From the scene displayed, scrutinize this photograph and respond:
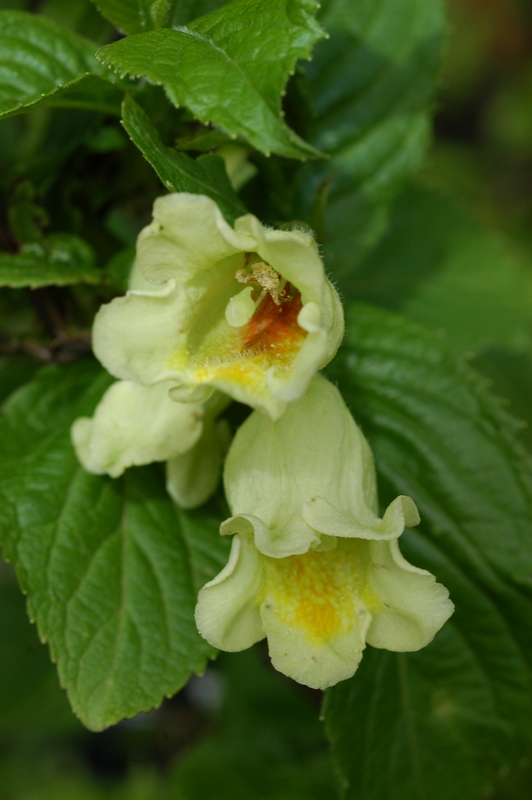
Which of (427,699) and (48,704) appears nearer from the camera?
(427,699)

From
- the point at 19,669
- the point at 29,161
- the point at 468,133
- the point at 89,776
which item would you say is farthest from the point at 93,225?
the point at 468,133

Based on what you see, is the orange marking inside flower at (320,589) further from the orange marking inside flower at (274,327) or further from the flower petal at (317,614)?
the orange marking inside flower at (274,327)

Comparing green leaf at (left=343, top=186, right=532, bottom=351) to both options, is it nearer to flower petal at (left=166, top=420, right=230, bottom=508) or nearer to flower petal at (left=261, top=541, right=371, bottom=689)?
flower petal at (left=166, top=420, right=230, bottom=508)

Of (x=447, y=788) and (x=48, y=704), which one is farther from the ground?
(x=447, y=788)

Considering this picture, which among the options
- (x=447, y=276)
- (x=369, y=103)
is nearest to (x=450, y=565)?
(x=369, y=103)

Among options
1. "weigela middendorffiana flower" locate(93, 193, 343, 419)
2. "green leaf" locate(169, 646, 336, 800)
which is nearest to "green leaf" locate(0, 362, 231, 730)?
"weigela middendorffiana flower" locate(93, 193, 343, 419)

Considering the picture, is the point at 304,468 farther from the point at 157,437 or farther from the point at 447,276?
the point at 447,276

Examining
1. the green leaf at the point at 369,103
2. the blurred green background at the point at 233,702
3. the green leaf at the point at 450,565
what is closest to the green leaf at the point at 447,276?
the blurred green background at the point at 233,702

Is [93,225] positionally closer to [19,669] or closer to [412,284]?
[412,284]
